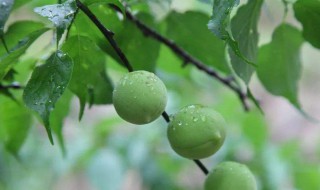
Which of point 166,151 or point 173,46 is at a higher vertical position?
point 173,46

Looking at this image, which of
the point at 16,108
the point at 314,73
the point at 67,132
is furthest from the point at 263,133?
the point at 314,73

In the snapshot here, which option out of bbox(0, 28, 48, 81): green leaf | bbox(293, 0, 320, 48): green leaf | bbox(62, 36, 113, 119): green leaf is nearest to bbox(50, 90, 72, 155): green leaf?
bbox(62, 36, 113, 119): green leaf

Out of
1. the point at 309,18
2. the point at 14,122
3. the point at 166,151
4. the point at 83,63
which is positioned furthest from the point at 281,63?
the point at 166,151

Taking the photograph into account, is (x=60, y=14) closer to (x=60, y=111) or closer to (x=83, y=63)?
(x=83, y=63)

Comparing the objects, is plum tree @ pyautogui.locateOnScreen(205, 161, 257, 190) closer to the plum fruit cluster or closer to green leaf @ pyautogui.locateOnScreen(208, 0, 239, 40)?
the plum fruit cluster

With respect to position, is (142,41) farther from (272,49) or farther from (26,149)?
(26,149)

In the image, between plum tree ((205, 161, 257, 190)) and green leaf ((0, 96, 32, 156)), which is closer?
plum tree ((205, 161, 257, 190))
